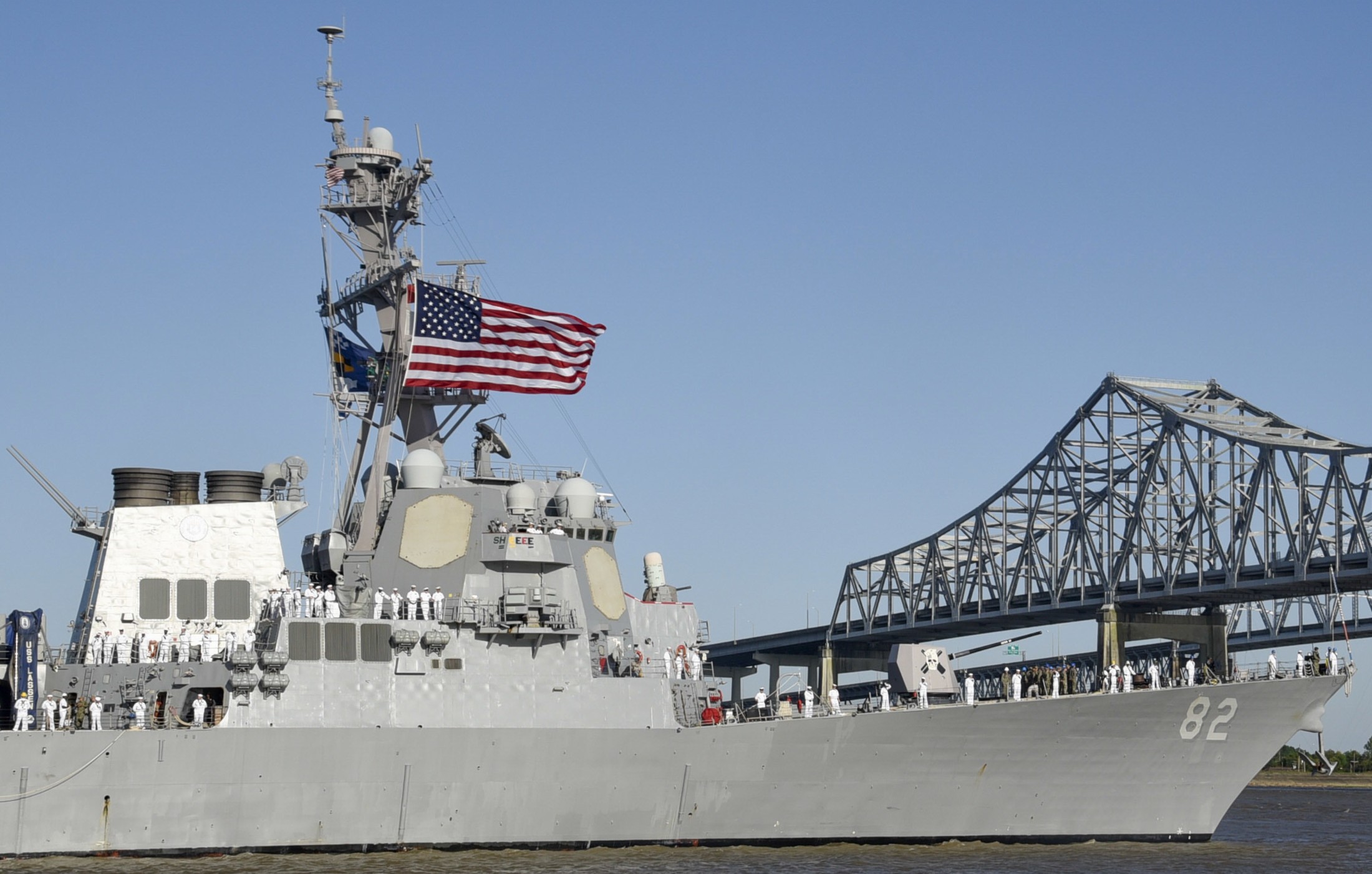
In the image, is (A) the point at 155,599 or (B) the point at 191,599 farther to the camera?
(B) the point at 191,599

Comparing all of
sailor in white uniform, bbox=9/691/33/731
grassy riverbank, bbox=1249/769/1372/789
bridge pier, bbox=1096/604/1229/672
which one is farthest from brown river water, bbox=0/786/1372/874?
grassy riverbank, bbox=1249/769/1372/789

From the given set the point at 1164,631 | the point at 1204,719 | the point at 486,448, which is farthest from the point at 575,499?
the point at 1164,631

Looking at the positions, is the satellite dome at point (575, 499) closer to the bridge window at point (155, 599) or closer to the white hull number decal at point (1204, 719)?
the bridge window at point (155, 599)

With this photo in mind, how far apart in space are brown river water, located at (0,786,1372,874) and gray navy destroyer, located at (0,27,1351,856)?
27 centimetres

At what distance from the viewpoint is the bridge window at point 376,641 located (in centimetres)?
2483

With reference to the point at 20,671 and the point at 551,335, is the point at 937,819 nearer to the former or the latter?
the point at 551,335

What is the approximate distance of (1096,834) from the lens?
26922 millimetres

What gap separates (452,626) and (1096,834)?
1117 cm

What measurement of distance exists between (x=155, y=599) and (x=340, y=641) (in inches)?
120

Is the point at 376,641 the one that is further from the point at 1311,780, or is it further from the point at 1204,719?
the point at 1311,780

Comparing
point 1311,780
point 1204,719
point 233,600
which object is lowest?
point 1311,780

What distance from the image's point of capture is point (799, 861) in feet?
81.2

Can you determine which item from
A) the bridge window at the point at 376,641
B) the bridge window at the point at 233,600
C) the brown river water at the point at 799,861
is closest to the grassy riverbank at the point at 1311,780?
the brown river water at the point at 799,861

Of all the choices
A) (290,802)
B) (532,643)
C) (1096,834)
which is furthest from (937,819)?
(290,802)
